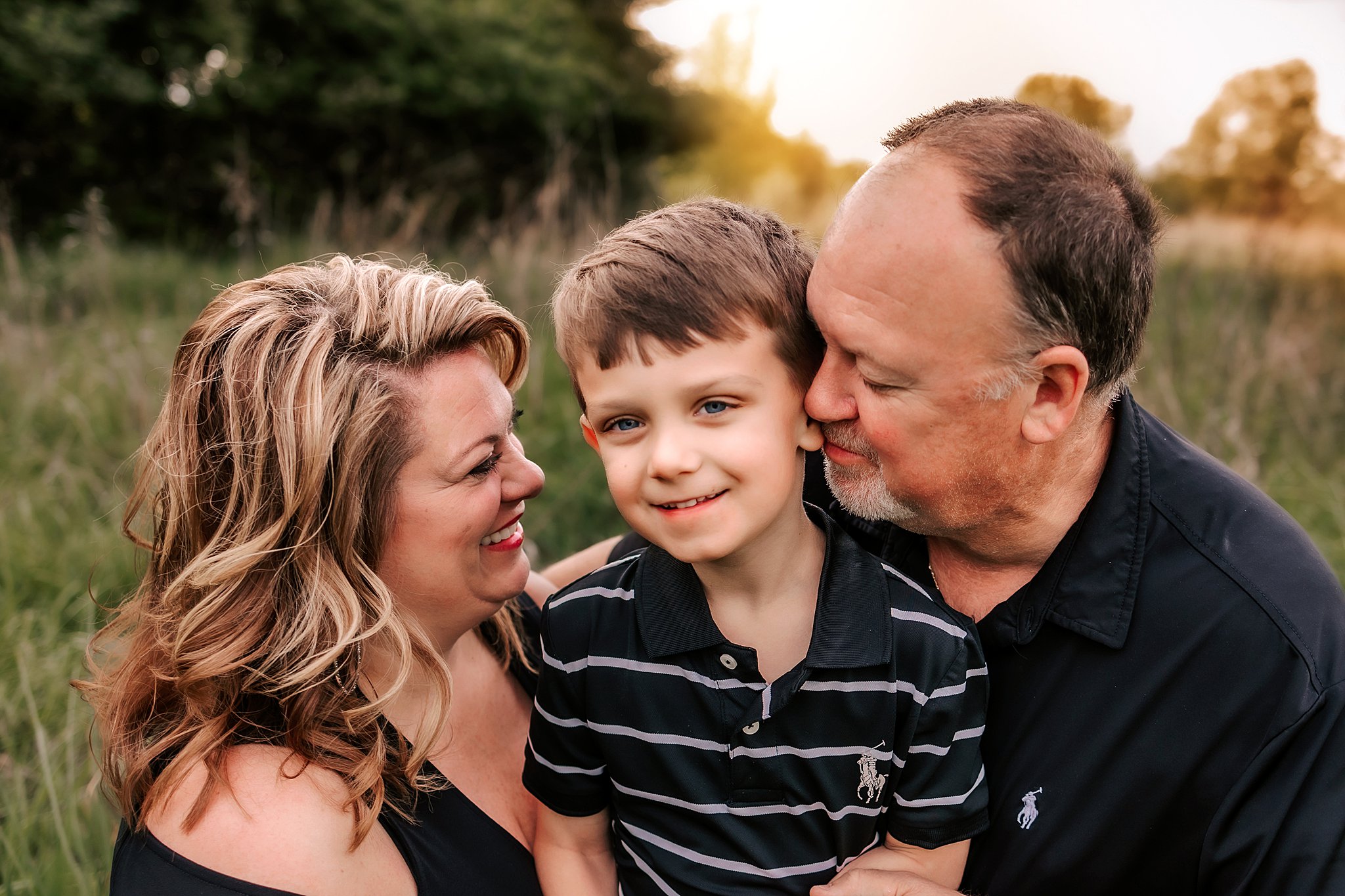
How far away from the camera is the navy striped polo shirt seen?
1797 millimetres

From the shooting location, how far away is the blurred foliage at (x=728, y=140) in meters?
12.7

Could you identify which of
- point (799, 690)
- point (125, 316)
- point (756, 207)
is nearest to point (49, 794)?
point (799, 690)

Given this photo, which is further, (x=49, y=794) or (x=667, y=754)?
(x=49, y=794)

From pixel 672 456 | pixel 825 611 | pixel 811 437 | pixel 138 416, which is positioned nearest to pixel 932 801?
pixel 825 611

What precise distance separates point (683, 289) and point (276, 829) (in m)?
1.19

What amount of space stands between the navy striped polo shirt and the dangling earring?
384mm

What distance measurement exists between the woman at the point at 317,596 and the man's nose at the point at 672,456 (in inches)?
20.9

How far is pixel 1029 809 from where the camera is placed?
200cm

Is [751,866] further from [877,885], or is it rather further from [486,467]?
[486,467]

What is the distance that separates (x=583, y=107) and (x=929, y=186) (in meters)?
11.7

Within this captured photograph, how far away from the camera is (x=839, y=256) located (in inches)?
78.1

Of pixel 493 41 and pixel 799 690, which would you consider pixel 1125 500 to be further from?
pixel 493 41

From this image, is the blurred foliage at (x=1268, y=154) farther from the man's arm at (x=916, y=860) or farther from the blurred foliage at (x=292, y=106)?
the man's arm at (x=916, y=860)

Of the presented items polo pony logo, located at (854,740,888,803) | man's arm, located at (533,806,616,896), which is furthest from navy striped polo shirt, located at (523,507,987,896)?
man's arm, located at (533,806,616,896)
